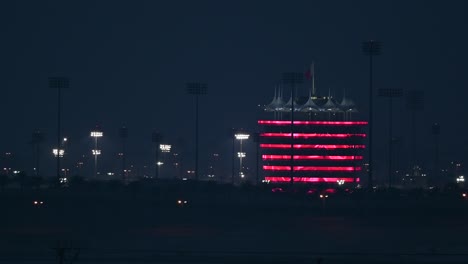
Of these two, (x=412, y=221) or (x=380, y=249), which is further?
(x=412, y=221)

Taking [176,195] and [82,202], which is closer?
[82,202]

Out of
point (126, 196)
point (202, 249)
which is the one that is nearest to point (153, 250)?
point (202, 249)

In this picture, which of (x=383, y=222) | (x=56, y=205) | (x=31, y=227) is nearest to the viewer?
(x=31, y=227)

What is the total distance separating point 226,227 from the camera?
315 feet

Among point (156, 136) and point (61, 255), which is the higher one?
point (156, 136)

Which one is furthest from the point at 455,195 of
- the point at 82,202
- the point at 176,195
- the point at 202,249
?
the point at 202,249

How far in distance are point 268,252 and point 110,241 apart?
1386cm

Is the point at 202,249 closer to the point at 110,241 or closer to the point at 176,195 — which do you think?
the point at 110,241

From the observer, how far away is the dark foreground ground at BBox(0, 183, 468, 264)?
220ft

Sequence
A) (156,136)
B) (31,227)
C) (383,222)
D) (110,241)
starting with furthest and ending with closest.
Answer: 1. (156,136)
2. (383,222)
3. (31,227)
4. (110,241)

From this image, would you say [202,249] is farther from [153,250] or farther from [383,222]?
[383,222]

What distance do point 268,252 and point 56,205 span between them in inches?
2250

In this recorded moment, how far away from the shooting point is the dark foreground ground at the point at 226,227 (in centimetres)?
6712

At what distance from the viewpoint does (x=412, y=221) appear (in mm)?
107500
